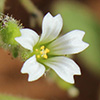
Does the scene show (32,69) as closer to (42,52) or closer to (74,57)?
(42,52)

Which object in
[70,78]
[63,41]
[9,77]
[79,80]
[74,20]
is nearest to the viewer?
[70,78]

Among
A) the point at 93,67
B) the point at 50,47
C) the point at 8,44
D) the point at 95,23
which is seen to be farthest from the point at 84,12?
the point at 8,44

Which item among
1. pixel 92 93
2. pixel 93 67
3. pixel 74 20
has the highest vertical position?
pixel 74 20

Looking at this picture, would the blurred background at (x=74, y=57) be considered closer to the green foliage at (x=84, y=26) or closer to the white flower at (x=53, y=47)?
the green foliage at (x=84, y=26)

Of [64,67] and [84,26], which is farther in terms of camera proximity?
Result: [84,26]

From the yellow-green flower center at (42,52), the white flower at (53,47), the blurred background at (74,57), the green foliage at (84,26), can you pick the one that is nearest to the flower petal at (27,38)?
the white flower at (53,47)

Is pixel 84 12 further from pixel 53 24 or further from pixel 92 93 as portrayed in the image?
pixel 53 24

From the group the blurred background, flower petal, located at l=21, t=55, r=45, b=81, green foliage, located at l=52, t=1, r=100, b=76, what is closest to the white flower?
flower petal, located at l=21, t=55, r=45, b=81

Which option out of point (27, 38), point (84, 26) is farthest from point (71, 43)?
point (84, 26)
